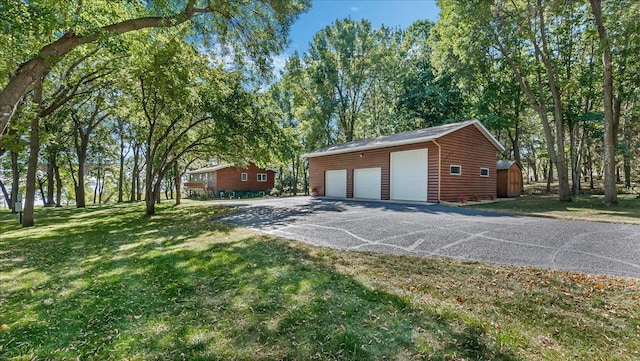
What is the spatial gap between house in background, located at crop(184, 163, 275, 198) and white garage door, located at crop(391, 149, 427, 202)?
→ 52.2 feet

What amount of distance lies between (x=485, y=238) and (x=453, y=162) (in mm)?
8076

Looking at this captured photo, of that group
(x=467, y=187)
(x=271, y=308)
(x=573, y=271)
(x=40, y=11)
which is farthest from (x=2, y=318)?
(x=467, y=187)

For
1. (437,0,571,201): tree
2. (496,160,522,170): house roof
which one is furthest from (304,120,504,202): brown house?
(437,0,571,201): tree

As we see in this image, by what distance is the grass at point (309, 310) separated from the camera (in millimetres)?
2291

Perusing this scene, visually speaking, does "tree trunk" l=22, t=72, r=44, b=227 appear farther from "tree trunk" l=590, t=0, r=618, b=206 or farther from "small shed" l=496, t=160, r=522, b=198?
"small shed" l=496, t=160, r=522, b=198

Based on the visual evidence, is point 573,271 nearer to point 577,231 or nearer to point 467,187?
point 577,231

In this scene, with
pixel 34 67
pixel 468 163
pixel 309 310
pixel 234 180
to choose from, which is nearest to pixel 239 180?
pixel 234 180

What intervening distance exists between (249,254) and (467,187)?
487 inches

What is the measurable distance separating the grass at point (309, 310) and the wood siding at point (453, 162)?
9.07 m

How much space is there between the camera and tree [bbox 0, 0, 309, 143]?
13.8 ft

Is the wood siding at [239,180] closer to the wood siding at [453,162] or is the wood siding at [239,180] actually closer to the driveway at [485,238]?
the wood siding at [453,162]

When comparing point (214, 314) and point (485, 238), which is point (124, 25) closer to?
point (214, 314)

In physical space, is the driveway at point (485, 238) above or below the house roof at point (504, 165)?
below

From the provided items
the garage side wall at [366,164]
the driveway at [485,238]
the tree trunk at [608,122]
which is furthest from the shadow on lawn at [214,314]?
the tree trunk at [608,122]
